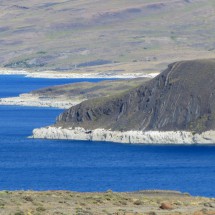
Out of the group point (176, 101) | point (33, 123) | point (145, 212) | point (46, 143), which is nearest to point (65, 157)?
point (46, 143)

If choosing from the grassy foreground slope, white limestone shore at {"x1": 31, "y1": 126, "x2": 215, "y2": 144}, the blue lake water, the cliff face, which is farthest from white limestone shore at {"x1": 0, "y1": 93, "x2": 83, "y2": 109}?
the grassy foreground slope

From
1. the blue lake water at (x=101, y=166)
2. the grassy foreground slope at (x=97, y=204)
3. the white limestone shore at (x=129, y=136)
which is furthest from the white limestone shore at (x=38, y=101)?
the grassy foreground slope at (x=97, y=204)

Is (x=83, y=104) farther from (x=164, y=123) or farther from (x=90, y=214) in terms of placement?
(x=90, y=214)

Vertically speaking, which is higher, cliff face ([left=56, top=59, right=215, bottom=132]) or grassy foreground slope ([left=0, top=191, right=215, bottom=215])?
grassy foreground slope ([left=0, top=191, right=215, bottom=215])

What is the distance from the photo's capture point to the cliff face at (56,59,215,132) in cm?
9800

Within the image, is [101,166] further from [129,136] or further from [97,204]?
[97,204]

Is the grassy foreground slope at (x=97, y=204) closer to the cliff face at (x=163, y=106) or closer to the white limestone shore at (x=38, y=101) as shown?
the cliff face at (x=163, y=106)

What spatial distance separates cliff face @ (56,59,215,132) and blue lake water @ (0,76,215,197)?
451cm

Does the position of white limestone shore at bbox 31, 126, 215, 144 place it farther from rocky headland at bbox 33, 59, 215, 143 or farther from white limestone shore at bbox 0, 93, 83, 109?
white limestone shore at bbox 0, 93, 83, 109

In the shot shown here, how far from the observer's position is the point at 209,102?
100250mm

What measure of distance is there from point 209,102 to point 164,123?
506 cm

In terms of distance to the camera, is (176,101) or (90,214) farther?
(176,101)

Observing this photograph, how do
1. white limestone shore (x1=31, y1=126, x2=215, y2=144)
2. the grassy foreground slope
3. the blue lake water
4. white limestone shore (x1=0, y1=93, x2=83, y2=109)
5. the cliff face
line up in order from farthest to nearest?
white limestone shore (x1=0, y1=93, x2=83, y2=109)
the cliff face
white limestone shore (x1=31, y1=126, x2=215, y2=144)
the blue lake water
the grassy foreground slope

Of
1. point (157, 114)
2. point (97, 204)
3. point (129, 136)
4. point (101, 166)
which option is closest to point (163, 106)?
point (157, 114)
